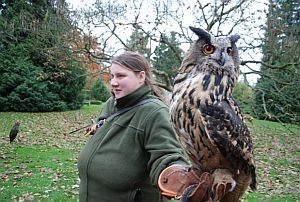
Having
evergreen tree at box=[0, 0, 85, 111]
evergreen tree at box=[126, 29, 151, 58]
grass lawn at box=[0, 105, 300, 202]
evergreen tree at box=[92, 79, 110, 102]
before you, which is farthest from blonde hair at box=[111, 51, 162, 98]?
evergreen tree at box=[92, 79, 110, 102]

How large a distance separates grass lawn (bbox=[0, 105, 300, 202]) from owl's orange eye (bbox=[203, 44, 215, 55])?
404 cm

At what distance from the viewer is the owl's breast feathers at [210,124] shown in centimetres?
179

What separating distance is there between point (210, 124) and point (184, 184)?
317 millimetres

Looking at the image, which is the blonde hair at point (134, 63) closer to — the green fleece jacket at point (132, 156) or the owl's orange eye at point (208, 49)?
the green fleece jacket at point (132, 156)

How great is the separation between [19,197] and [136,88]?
4025 mm

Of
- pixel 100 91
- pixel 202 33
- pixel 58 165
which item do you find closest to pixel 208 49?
pixel 202 33

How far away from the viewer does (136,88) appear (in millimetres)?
2150

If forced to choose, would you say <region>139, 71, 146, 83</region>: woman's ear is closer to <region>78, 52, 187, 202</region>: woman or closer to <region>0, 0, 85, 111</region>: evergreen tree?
<region>78, 52, 187, 202</region>: woman

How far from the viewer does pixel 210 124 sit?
1.78 meters

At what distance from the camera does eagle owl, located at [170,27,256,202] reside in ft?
5.89

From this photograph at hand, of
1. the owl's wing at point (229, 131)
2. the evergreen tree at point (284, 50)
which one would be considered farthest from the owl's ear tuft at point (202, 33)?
the evergreen tree at point (284, 50)

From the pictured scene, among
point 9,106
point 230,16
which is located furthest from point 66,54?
point 9,106

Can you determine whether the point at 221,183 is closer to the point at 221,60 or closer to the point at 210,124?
the point at 210,124

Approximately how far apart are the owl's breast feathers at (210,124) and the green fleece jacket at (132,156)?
0.48 feet
